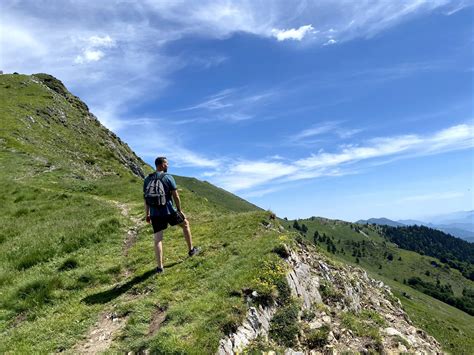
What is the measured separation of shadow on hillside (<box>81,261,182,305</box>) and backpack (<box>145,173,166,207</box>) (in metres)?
2.92

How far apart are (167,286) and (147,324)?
7.89 ft

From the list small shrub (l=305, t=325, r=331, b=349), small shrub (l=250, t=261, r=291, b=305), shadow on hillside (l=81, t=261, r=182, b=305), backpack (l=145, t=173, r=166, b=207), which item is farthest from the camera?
backpack (l=145, t=173, r=166, b=207)

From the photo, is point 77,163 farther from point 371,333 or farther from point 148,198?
point 371,333

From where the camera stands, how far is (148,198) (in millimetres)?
14531

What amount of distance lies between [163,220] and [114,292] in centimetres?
325

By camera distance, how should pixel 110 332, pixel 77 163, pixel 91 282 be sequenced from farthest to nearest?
pixel 77 163
pixel 91 282
pixel 110 332

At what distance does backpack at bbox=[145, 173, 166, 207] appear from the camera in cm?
1445

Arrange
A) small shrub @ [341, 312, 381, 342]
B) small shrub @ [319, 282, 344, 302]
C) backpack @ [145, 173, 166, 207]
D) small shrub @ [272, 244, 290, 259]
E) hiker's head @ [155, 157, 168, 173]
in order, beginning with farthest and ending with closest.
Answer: small shrub @ [319, 282, 344, 302]
small shrub @ [272, 244, 290, 259]
hiker's head @ [155, 157, 168, 173]
backpack @ [145, 173, 166, 207]
small shrub @ [341, 312, 381, 342]

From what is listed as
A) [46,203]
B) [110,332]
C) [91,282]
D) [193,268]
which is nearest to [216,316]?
[110,332]

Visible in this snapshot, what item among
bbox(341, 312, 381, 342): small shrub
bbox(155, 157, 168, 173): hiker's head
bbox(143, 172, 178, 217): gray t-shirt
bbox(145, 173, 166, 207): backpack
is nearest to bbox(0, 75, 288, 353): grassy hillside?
bbox(143, 172, 178, 217): gray t-shirt

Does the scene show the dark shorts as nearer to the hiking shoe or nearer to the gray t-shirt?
the gray t-shirt

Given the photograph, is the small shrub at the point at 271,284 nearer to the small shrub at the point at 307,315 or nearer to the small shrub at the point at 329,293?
the small shrub at the point at 307,315

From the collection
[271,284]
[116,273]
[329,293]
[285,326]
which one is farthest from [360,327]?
[116,273]

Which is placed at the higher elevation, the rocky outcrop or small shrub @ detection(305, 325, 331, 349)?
the rocky outcrop
